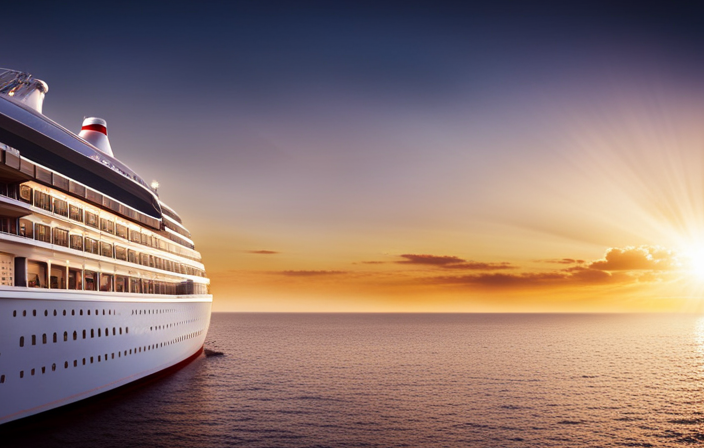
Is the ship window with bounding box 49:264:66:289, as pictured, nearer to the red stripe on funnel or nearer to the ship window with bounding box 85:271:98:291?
the ship window with bounding box 85:271:98:291

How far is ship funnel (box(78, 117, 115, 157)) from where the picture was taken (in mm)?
59562

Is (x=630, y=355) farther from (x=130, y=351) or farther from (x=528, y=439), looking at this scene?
(x=130, y=351)

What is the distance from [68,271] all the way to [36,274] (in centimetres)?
267

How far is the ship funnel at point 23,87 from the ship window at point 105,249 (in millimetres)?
13929

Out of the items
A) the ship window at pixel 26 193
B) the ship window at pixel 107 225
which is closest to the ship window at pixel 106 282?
the ship window at pixel 107 225

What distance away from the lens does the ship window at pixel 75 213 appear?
37209 mm

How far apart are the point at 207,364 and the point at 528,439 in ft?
157

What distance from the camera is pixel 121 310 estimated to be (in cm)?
4062

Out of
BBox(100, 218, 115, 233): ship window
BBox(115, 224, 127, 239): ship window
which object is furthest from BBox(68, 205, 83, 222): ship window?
BBox(115, 224, 127, 239): ship window

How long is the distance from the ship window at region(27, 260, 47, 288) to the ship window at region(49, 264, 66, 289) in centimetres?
76

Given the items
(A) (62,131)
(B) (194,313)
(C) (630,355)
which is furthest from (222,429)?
(C) (630,355)

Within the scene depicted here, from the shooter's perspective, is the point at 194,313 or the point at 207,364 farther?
the point at 207,364

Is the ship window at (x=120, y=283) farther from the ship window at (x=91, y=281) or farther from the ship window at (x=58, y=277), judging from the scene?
the ship window at (x=58, y=277)

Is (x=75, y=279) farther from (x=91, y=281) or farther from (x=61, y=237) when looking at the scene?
(x=61, y=237)
